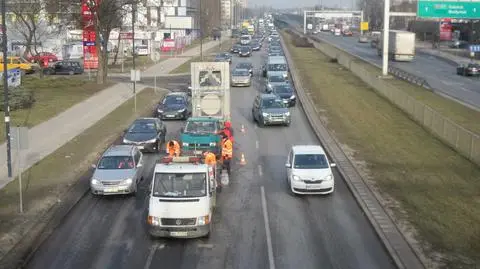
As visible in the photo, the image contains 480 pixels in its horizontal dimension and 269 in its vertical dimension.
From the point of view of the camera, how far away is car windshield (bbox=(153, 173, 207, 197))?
57.2 feet

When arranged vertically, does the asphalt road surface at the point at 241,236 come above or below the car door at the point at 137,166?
below

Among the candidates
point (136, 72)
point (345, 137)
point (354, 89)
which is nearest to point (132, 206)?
point (345, 137)

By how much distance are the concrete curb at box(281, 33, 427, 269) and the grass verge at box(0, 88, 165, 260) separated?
9221 mm

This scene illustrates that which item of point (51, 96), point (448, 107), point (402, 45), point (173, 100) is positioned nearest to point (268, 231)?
point (173, 100)

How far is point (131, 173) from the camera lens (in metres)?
22.0

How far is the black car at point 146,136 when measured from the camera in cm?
2881

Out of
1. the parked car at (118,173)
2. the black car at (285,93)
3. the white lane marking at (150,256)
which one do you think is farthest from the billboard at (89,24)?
the white lane marking at (150,256)

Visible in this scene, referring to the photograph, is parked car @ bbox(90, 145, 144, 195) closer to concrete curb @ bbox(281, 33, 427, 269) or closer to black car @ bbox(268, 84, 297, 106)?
concrete curb @ bbox(281, 33, 427, 269)

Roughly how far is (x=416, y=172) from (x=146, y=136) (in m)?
11.4

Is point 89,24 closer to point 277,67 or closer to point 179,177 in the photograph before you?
point 277,67

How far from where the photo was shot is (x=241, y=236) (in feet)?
58.1

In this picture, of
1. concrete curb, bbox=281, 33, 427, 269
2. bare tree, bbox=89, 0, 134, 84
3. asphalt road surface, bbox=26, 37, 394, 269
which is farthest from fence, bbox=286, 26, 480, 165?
bare tree, bbox=89, 0, 134, 84

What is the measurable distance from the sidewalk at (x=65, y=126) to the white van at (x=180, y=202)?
5.45 metres

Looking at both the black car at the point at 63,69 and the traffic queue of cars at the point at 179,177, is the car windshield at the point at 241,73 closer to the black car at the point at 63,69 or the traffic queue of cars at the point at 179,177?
the black car at the point at 63,69
